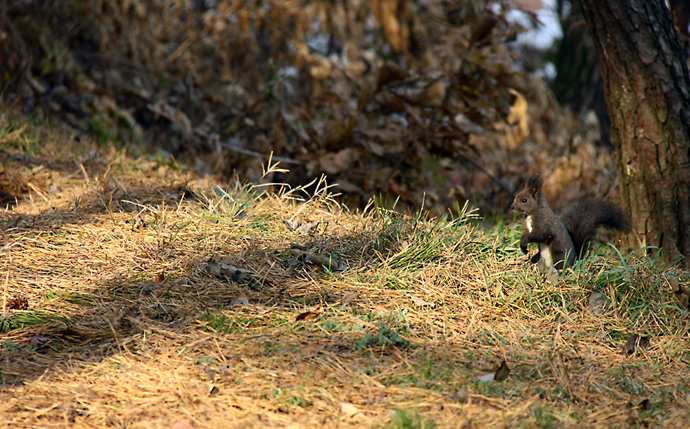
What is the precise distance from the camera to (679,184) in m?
3.35

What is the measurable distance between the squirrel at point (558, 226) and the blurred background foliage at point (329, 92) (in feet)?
4.56

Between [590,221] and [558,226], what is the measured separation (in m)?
0.21

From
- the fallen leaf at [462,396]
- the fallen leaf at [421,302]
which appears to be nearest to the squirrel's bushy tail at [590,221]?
the fallen leaf at [421,302]

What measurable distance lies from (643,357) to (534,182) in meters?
0.95

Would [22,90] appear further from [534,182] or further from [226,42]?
[534,182]

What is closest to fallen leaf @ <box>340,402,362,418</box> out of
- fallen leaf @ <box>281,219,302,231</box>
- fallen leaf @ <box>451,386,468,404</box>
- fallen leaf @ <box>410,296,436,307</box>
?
fallen leaf @ <box>451,386,468,404</box>

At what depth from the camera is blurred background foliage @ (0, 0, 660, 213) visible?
4621mm

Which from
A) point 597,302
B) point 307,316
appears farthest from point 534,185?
point 307,316

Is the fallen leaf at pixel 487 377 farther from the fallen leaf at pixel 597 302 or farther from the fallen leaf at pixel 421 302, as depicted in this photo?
the fallen leaf at pixel 597 302

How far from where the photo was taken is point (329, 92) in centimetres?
471

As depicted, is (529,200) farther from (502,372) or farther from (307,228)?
(307,228)

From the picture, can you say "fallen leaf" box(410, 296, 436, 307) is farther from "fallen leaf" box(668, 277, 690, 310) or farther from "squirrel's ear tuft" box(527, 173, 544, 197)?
"fallen leaf" box(668, 277, 690, 310)

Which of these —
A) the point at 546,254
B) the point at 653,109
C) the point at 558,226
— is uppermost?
the point at 653,109

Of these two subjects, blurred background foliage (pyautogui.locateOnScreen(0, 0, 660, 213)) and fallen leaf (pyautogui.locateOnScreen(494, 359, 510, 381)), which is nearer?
fallen leaf (pyautogui.locateOnScreen(494, 359, 510, 381))
